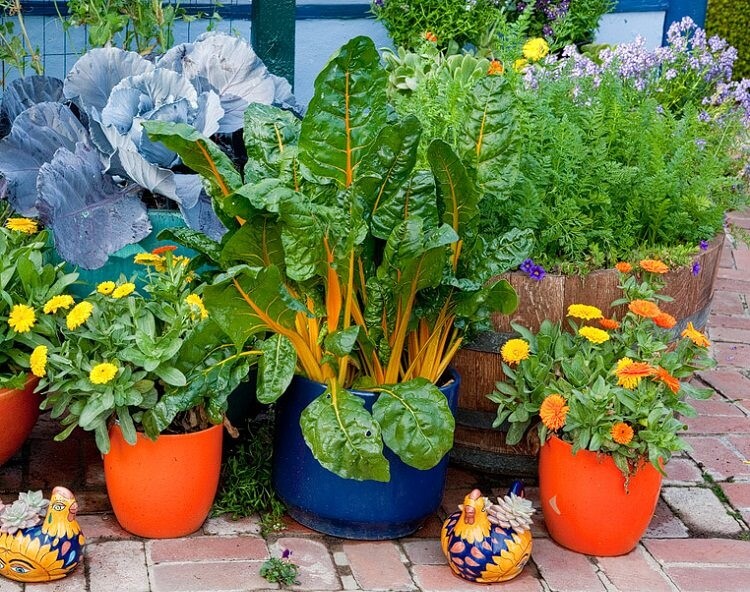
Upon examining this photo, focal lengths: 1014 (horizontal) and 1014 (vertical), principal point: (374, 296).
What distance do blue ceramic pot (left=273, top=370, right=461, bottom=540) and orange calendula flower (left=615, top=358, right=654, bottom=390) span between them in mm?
463

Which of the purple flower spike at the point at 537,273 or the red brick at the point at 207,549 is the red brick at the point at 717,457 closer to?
the purple flower spike at the point at 537,273

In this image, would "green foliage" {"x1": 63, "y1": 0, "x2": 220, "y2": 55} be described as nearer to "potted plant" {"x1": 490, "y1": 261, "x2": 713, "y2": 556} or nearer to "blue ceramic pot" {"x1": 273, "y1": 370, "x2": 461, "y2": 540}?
"blue ceramic pot" {"x1": 273, "y1": 370, "x2": 461, "y2": 540}

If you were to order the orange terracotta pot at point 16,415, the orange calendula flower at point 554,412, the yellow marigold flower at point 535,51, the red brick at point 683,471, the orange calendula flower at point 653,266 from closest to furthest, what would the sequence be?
the orange calendula flower at point 554,412 < the orange terracotta pot at point 16,415 < the orange calendula flower at point 653,266 < the red brick at point 683,471 < the yellow marigold flower at point 535,51

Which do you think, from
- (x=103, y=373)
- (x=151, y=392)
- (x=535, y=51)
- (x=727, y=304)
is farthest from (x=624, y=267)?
(x=727, y=304)

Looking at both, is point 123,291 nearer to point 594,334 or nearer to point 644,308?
point 594,334

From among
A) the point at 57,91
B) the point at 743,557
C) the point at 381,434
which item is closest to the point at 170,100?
the point at 57,91

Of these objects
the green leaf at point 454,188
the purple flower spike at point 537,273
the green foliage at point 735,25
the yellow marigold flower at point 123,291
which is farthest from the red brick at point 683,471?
the green foliage at point 735,25

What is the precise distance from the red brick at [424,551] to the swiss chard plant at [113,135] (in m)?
1.15

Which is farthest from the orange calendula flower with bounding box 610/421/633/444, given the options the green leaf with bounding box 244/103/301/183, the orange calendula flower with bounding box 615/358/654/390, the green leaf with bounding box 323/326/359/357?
the green leaf with bounding box 244/103/301/183

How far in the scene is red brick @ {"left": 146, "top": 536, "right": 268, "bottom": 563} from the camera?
2766 mm

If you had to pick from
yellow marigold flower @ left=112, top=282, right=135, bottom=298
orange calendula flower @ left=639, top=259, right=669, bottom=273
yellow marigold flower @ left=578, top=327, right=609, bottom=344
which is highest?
orange calendula flower @ left=639, top=259, right=669, bottom=273

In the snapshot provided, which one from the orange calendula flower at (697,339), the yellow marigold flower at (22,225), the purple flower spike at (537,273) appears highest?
the yellow marigold flower at (22,225)

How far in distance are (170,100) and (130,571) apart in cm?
148

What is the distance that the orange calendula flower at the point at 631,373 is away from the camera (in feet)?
8.96
